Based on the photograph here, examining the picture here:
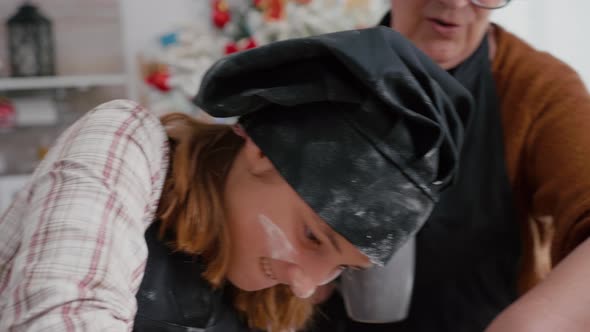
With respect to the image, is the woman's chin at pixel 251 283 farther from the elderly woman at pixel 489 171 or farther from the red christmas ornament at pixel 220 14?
the red christmas ornament at pixel 220 14

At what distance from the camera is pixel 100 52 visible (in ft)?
9.92

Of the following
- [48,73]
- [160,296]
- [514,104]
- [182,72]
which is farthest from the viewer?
[48,73]

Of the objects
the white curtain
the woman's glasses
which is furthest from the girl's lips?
the white curtain

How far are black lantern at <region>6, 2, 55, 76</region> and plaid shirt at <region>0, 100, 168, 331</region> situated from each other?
2117mm

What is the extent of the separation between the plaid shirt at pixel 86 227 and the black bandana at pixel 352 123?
0.12m

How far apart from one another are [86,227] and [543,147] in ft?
2.14

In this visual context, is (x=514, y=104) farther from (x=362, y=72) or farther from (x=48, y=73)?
(x=48, y=73)

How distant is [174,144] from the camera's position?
97 cm

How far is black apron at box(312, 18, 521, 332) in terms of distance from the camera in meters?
1.11

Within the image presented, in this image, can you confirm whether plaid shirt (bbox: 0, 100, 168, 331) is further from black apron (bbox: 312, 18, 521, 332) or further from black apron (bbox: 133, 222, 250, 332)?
black apron (bbox: 312, 18, 521, 332)

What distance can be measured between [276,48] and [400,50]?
13cm

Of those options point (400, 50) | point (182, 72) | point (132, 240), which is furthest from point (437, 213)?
point (182, 72)

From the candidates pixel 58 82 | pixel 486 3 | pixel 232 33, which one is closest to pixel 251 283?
pixel 486 3

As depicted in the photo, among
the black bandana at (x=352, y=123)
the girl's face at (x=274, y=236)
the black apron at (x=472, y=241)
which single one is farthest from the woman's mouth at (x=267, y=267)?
the black apron at (x=472, y=241)
